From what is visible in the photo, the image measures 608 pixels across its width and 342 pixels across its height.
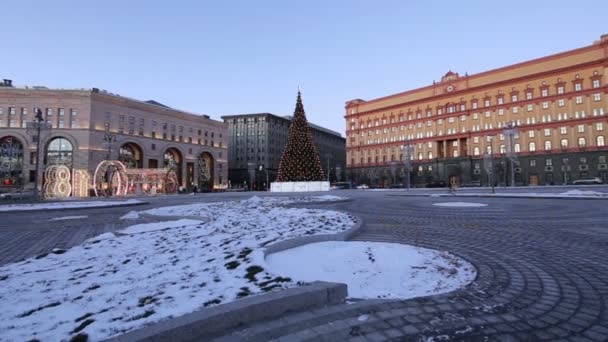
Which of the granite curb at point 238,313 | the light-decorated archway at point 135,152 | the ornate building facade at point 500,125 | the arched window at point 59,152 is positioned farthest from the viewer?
the ornate building facade at point 500,125

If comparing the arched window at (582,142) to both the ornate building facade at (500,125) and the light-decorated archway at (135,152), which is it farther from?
the light-decorated archway at (135,152)

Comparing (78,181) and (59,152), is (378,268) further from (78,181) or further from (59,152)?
(59,152)

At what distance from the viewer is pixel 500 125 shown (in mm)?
75062

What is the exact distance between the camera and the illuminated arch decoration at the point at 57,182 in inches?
1378

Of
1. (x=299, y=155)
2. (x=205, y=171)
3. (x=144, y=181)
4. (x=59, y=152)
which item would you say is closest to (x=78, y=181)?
(x=144, y=181)

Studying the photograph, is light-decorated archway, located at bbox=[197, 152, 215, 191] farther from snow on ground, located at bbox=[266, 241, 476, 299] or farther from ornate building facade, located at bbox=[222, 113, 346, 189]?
snow on ground, located at bbox=[266, 241, 476, 299]

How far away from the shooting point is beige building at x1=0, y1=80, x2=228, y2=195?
54.7 metres

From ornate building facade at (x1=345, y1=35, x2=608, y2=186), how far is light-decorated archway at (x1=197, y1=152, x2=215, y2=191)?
4423cm

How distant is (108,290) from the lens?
371 centimetres

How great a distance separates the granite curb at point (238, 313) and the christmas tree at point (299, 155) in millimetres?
35132

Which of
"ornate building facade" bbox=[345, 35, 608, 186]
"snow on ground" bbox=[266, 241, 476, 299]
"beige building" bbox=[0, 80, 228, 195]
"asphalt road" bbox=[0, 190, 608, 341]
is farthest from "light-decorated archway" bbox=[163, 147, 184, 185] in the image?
"snow on ground" bbox=[266, 241, 476, 299]

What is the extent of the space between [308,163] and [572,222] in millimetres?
30755

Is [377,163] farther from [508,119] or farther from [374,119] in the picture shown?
[508,119]

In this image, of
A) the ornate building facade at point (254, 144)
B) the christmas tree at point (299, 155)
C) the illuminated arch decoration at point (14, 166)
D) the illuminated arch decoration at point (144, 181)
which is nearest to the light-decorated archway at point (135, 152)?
the illuminated arch decoration at point (14, 166)
